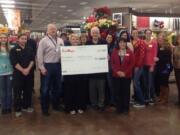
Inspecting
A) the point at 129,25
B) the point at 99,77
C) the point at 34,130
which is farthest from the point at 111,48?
the point at 129,25

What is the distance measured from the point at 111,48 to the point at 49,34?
3.74 feet

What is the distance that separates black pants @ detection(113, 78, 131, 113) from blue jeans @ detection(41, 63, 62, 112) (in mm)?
974

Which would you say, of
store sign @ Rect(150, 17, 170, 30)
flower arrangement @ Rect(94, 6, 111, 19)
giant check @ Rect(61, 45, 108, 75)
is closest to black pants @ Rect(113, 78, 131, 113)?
giant check @ Rect(61, 45, 108, 75)

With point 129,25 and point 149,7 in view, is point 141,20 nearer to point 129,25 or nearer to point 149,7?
point 129,25

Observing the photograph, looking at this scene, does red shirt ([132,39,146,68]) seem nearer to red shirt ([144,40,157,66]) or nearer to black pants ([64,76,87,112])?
red shirt ([144,40,157,66])

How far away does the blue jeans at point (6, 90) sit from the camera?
18.4 ft

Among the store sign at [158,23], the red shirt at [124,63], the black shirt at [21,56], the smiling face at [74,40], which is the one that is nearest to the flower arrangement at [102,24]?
the smiling face at [74,40]

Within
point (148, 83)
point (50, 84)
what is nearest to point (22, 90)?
point (50, 84)

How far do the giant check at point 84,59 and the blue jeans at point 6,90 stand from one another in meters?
0.96

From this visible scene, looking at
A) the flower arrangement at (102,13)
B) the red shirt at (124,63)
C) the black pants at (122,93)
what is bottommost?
the black pants at (122,93)

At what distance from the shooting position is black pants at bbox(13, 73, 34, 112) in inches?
220

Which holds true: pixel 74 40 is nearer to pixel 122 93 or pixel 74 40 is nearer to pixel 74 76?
pixel 74 76

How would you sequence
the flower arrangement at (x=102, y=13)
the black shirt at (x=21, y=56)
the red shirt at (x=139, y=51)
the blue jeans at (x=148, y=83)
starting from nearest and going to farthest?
the black shirt at (x=21, y=56) → the red shirt at (x=139, y=51) → the blue jeans at (x=148, y=83) → the flower arrangement at (x=102, y=13)

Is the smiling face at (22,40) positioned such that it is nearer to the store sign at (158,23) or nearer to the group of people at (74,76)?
the group of people at (74,76)
